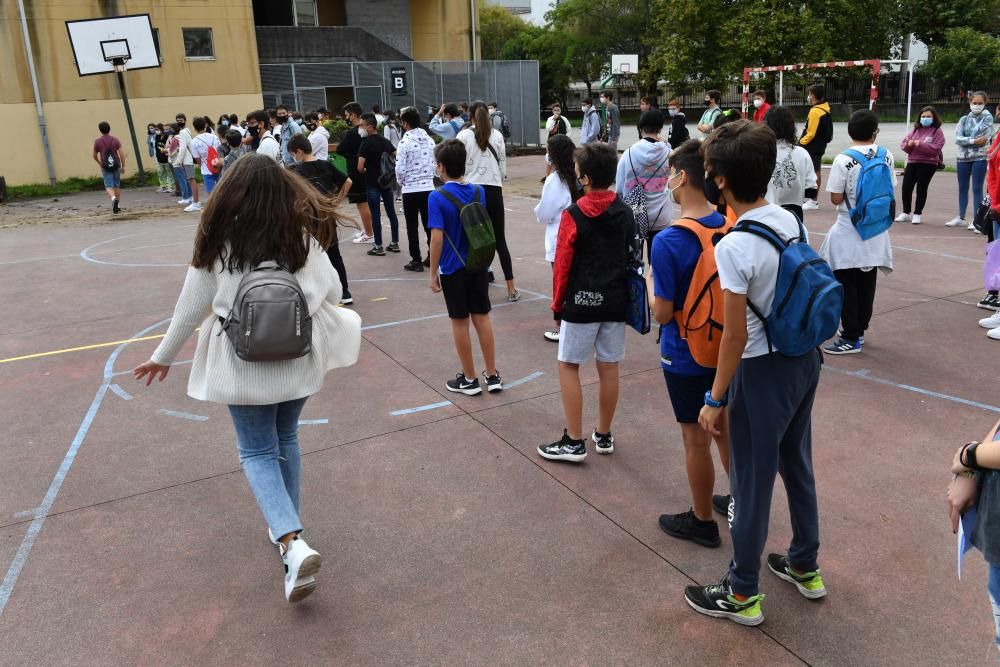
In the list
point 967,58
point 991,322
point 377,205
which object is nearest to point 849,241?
point 991,322

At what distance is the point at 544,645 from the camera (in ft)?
9.84

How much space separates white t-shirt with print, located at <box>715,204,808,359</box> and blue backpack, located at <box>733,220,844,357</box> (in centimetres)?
2

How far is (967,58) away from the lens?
35594 mm

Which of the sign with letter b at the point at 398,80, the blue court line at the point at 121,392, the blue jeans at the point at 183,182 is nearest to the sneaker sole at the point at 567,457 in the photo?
the blue court line at the point at 121,392

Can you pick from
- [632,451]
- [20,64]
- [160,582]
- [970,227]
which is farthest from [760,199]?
[20,64]

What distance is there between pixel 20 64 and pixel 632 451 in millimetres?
22801

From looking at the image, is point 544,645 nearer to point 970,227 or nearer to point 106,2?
point 970,227

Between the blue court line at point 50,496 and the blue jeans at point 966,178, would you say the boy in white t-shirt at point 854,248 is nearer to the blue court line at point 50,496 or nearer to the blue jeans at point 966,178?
the blue court line at point 50,496

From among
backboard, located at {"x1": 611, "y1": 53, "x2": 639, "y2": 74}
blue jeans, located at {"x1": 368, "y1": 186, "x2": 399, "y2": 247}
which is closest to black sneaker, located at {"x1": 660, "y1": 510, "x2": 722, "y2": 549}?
blue jeans, located at {"x1": 368, "y1": 186, "x2": 399, "y2": 247}

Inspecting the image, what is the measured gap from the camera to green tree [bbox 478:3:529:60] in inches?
2589

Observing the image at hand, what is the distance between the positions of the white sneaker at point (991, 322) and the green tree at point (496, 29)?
2478 inches

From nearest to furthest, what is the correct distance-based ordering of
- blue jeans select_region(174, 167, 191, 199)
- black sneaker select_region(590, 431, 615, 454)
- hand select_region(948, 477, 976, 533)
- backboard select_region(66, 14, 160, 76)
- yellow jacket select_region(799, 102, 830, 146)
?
hand select_region(948, 477, 976, 533), black sneaker select_region(590, 431, 615, 454), yellow jacket select_region(799, 102, 830, 146), blue jeans select_region(174, 167, 191, 199), backboard select_region(66, 14, 160, 76)

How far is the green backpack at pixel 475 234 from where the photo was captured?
5.14 metres

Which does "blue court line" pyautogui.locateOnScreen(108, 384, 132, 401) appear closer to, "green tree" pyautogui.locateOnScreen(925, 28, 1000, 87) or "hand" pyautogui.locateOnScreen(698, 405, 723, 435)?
"hand" pyautogui.locateOnScreen(698, 405, 723, 435)
